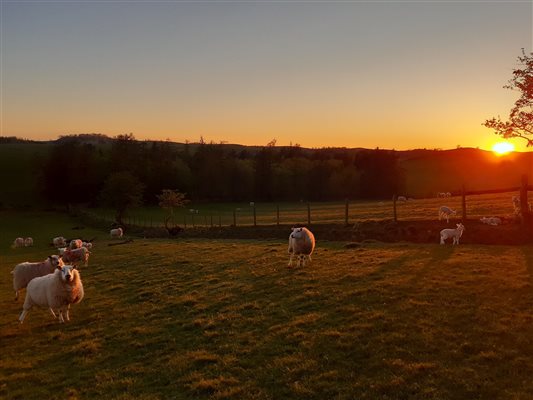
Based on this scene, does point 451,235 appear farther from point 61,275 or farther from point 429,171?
point 429,171

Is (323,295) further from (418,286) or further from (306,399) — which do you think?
(306,399)

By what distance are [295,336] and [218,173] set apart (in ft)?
327

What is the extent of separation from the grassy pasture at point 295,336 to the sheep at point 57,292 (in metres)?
0.61

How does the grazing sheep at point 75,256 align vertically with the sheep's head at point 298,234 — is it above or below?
below

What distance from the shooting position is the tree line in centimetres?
9481

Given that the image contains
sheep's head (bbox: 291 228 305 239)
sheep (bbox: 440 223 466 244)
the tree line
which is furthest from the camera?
the tree line

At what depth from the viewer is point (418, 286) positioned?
14906mm

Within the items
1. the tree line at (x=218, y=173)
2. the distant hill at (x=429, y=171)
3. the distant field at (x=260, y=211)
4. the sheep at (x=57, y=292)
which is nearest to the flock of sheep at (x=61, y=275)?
the sheep at (x=57, y=292)

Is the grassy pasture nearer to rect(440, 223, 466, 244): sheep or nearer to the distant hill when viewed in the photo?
rect(440, 223, 466, 244): sheep

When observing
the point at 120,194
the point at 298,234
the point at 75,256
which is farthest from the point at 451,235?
the point at 120,194

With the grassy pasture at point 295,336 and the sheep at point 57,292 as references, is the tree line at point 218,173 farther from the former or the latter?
the sheep at point 57,292

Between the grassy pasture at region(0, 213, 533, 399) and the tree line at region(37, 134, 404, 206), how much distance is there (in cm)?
8082

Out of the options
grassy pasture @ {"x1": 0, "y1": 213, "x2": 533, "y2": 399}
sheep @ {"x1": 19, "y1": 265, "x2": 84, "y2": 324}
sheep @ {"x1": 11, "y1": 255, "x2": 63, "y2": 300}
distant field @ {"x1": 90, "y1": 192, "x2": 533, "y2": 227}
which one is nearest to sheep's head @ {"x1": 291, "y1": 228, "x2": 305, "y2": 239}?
grassy pasture @ {"x1": 0, "y1": 213, "x2": 533, "y2": 399}

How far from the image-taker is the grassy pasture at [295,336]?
8.89 m
